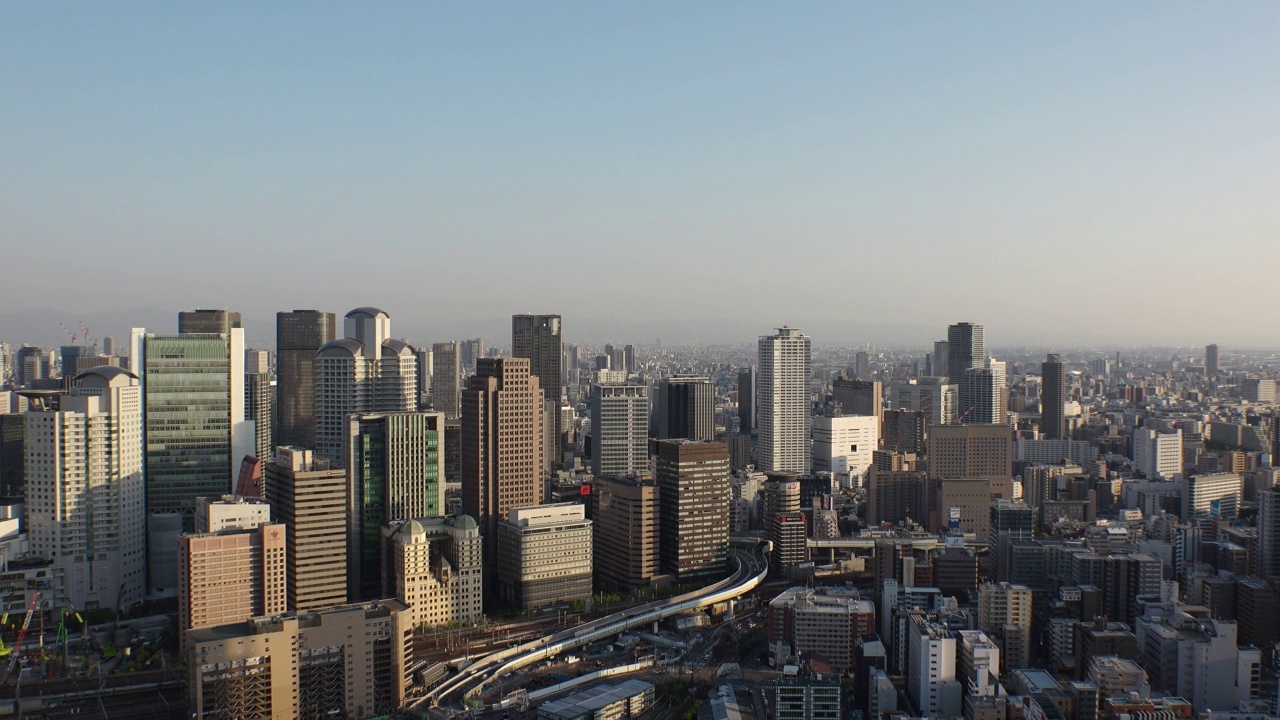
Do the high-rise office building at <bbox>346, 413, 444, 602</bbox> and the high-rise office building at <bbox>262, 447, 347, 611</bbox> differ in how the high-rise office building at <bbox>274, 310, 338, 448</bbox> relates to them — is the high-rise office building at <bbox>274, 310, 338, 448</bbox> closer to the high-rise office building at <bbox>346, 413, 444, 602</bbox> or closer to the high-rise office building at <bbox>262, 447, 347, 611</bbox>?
the high-rise office building at <bbox>346, 413, 444, 602</bbox>

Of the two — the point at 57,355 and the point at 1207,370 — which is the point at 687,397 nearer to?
the point at 57,355

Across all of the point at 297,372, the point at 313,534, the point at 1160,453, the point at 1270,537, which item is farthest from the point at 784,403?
the point at 313,534

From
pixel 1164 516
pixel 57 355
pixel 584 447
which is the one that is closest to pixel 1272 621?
pixel 1164 516

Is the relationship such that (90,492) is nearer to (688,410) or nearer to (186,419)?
(186,419)

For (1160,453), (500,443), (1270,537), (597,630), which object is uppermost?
(500,443)

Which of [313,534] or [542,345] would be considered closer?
[313,534]
